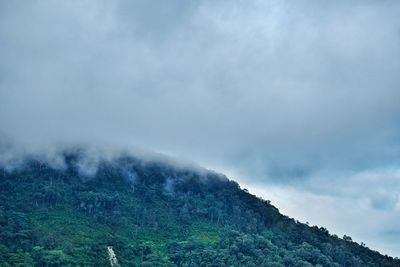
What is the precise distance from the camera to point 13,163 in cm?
16500

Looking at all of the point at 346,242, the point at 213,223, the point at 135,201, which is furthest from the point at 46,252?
the point at 346,242

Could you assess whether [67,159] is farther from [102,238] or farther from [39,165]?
[102,238]

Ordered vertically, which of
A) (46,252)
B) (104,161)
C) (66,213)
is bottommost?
(46,252)

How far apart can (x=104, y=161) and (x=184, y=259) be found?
5062 cm

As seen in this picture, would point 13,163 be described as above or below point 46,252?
above

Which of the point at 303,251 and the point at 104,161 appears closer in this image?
the point at 303,251

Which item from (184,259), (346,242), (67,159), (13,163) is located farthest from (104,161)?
(346,242)

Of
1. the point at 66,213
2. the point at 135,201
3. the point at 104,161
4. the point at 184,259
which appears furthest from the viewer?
the point at 104,161

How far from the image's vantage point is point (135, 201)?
163 meters

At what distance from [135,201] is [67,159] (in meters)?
24.1

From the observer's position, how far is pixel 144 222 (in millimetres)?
154875

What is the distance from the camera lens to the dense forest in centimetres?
13081

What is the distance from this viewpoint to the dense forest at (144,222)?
13081 cm

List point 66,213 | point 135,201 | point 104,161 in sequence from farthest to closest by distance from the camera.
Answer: point 104,161
point 135,201
point 66,213
